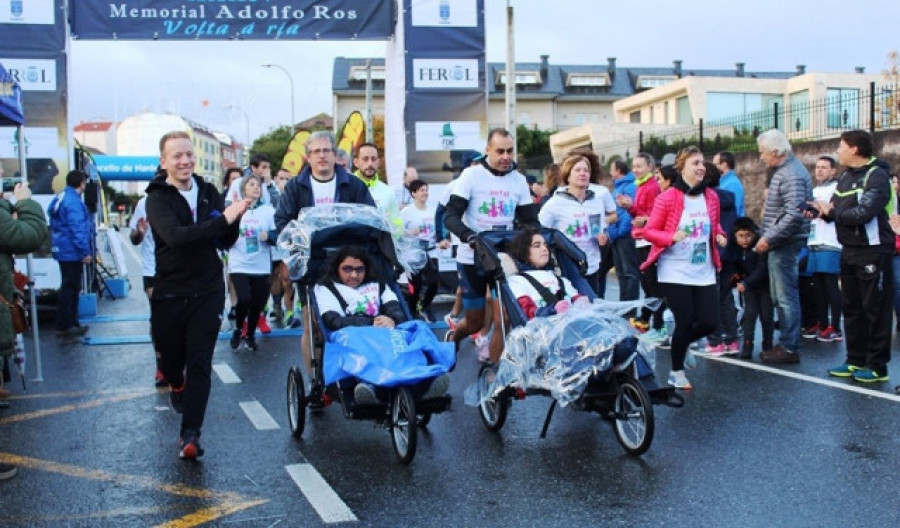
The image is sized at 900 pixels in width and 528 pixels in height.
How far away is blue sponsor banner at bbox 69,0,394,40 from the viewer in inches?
608

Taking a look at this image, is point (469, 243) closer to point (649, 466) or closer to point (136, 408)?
point (649, 466)

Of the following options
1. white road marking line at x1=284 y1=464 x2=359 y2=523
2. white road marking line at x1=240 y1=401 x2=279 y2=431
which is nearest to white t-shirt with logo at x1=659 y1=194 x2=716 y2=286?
white road marking line at x1=240 y1=401 x2=279 y2=431

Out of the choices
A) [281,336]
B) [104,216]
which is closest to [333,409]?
[281,336]

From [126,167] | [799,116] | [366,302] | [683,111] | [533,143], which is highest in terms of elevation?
[683,111]

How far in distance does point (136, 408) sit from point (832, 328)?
716cm

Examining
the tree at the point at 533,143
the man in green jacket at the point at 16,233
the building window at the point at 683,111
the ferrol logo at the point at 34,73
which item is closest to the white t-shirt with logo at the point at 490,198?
the man in green jacket at the point at 16,233

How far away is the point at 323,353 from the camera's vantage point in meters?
6.49

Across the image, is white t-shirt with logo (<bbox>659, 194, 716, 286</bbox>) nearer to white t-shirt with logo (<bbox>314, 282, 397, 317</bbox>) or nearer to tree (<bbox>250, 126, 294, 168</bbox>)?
white t-shirt with logo (<bbox>314, 282, 397, 317</bbox>)

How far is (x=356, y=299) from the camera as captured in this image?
22.7 feet

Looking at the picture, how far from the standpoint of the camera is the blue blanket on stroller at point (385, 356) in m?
6.00

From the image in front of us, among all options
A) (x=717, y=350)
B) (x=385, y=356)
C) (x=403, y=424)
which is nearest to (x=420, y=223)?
(x=717, y=350)

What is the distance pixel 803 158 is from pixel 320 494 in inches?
672

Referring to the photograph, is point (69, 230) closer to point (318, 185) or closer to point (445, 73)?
point (445, 73)

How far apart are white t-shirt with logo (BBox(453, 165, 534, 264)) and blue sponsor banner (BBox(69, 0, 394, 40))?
865 cm
